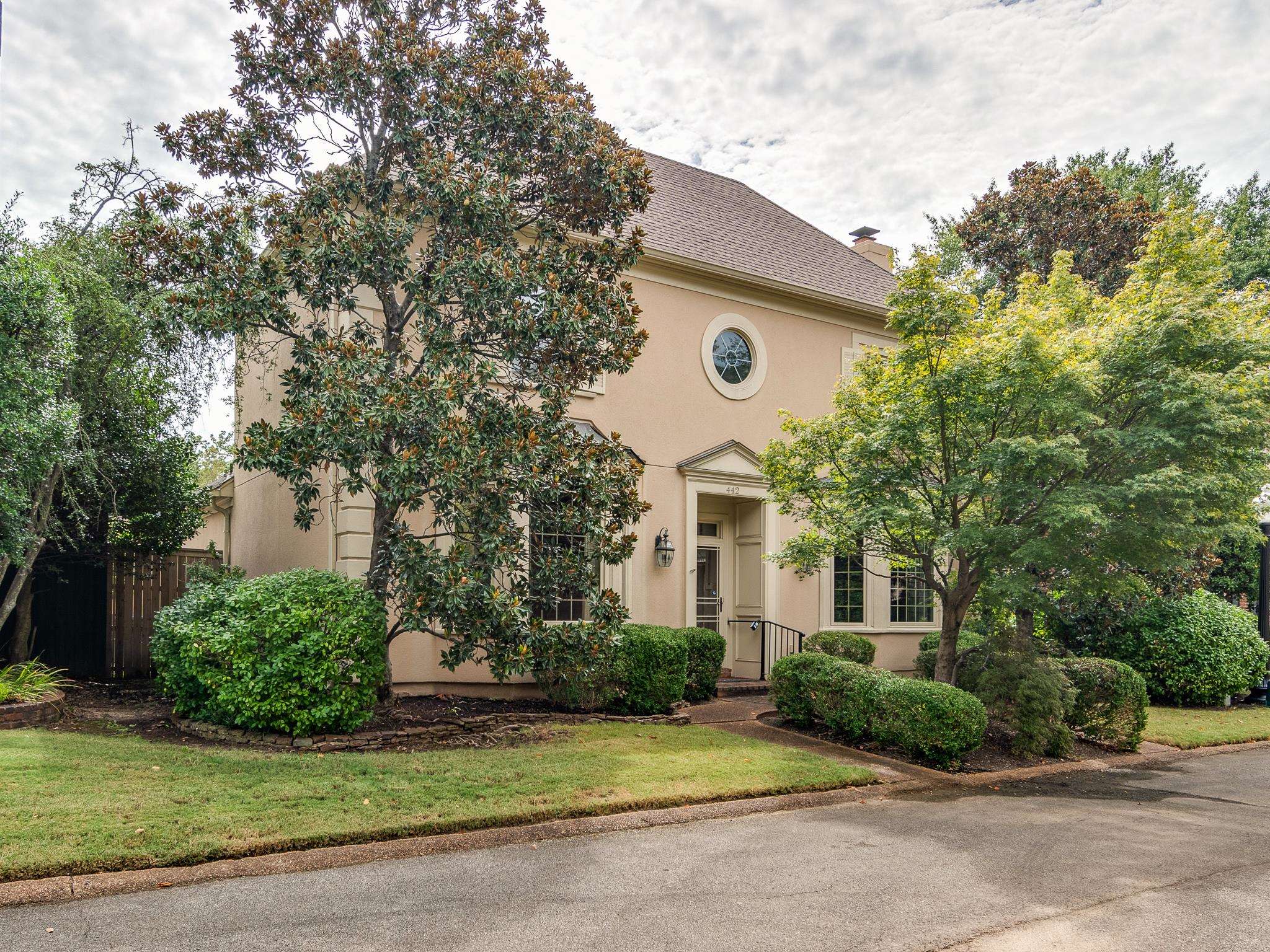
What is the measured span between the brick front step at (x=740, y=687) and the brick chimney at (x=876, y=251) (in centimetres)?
945

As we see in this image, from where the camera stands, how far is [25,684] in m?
9.19

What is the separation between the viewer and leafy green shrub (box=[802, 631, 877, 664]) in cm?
1171

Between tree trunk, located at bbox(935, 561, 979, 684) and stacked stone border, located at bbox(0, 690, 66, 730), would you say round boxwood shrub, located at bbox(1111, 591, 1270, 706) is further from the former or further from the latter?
stacked stone border, located at bbox(0, 690, 66, 730)

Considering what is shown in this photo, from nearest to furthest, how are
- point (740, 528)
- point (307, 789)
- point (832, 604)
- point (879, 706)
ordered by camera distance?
point (307, 789) < point (879, 706) < point (740, 528) < point (832, 604)

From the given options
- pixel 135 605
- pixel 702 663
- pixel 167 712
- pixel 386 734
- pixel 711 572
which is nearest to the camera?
pixel 386 734

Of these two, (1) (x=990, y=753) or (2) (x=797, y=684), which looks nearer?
(1) (x=990, y=753)

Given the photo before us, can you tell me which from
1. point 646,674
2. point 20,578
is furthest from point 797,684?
point 20,578

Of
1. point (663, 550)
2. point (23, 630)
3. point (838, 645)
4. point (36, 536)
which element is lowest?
point (838, 645)

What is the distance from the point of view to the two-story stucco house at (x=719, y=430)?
1244 cm

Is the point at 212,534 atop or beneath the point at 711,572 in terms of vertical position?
atop

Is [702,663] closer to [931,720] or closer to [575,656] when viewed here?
[575,656]

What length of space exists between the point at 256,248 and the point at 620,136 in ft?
14.6

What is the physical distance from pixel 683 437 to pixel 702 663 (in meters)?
3.49

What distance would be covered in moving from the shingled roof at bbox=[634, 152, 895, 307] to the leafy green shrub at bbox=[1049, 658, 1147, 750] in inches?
288
